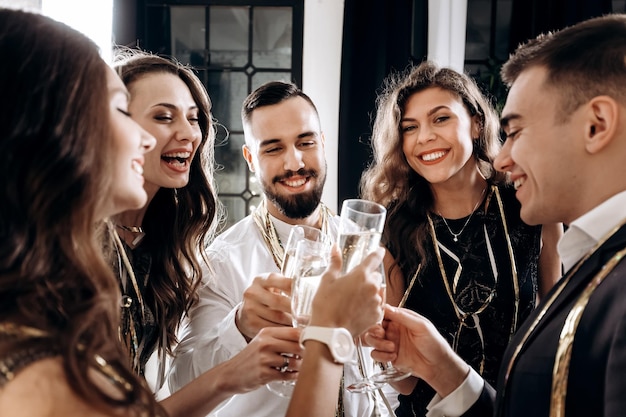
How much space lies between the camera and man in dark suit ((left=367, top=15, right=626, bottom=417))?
967 millimetres

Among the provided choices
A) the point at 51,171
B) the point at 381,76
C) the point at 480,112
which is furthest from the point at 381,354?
the point at 381,76

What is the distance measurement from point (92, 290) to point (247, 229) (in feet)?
4.76

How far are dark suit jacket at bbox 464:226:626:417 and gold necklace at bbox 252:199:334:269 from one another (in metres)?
1.22

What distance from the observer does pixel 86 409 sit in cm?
80

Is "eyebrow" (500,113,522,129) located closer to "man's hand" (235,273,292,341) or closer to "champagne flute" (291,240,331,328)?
"champagne flute" (291,240,331,328)

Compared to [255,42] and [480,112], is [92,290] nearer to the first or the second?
[480,112]

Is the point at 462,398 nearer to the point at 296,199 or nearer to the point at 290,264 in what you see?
the point at 290,264

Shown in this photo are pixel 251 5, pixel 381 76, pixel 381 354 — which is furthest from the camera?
pixel 251 5

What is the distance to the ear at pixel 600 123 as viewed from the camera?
1.18 m

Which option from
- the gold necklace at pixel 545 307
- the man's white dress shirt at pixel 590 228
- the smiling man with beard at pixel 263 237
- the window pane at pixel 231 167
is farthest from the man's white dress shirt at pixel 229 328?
the window pane at pixel 231 167

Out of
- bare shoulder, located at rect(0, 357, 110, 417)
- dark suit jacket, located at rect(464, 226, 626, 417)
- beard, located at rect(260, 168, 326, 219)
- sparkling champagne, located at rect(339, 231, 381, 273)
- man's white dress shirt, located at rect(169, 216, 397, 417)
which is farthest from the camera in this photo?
beard, located at rect(260, 168, 326, 219)

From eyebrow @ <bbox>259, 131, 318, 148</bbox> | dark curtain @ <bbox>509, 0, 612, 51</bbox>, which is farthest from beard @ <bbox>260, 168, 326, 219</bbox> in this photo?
dark curtain @ <bbox>509, 0, 612, 51</bbox>

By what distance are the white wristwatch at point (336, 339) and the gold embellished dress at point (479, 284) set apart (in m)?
1.02

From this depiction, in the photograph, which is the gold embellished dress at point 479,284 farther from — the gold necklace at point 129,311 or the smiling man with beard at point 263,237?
the gold necklace at point 129,311
